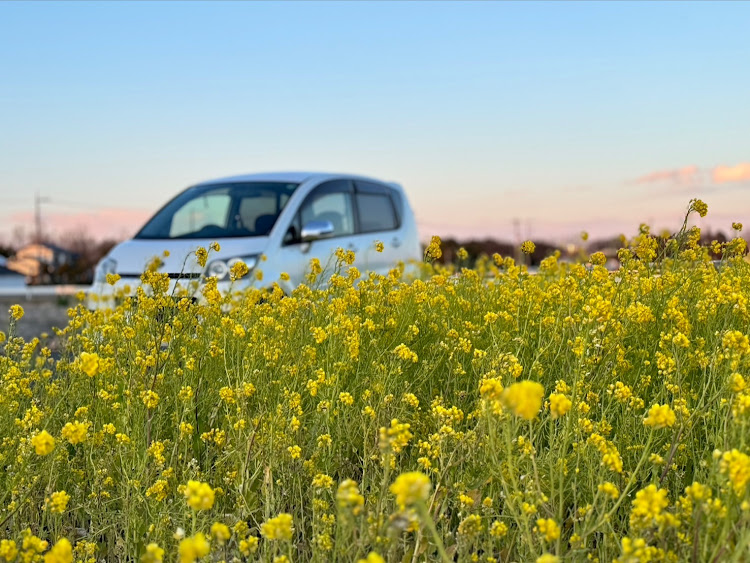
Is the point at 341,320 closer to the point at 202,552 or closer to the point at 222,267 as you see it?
the point at 202,552

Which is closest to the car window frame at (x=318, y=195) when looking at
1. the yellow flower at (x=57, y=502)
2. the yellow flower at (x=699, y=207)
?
the yellow flower at (x=699, y=207)

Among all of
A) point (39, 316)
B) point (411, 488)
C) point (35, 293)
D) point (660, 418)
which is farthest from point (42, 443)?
point (35, 293)

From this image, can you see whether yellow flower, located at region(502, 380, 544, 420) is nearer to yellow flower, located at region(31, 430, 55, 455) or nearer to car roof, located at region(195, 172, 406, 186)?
yellow flower, located at region(31, 430, 55, 455)

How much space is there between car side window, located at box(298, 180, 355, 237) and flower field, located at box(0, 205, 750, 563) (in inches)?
146

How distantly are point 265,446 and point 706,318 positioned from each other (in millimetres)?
3044

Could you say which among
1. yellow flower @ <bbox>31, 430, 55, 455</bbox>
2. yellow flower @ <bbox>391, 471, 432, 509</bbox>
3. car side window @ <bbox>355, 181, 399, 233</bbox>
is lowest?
yellow flower @ <bbox>31, 430, 55, 455</bbox>

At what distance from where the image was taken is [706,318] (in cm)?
487

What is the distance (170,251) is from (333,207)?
2.23m

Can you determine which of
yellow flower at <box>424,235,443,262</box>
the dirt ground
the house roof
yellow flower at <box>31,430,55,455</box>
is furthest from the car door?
the house roof

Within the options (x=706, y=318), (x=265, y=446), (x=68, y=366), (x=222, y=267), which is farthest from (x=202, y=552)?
(x=222, y=267)

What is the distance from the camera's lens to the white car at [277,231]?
833 cm

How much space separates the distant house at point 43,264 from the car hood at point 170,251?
27.9 m

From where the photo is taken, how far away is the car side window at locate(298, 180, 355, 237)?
30.5 feet

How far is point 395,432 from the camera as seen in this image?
247 centimetres
